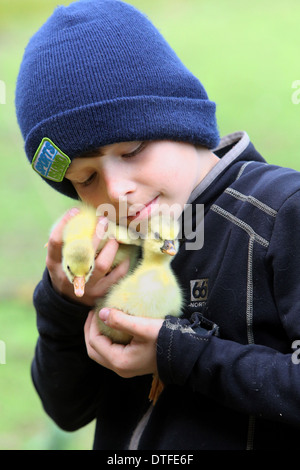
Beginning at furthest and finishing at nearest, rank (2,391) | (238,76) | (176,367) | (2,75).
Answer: (2,75) → (238,76) → (2,391) → (176,367)

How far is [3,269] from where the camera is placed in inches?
122

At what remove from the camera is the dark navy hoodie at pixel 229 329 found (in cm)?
92

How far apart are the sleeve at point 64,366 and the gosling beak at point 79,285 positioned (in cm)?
12

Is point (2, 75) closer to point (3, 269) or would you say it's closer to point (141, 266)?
point (3, 269)

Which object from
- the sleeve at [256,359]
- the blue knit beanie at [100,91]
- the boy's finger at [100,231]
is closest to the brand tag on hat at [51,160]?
→ the blue knit beanie at [100,91]

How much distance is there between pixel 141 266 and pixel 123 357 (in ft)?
0.55

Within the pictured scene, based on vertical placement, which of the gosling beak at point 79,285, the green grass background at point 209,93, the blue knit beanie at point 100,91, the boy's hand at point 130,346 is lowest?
the green grass background at point 209,93

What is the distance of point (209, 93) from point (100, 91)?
2753 mm

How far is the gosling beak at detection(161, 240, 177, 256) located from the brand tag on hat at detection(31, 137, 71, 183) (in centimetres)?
23

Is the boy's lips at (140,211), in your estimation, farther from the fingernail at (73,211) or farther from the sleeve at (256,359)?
the sleeve at (256,359)

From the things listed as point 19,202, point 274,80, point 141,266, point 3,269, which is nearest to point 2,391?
point 3,269

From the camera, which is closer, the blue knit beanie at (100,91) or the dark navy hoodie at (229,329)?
the dark navy hoodie at (229,329)

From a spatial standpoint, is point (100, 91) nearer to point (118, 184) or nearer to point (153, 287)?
point (118, 184)

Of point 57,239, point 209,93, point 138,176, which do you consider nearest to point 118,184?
point 138,176
